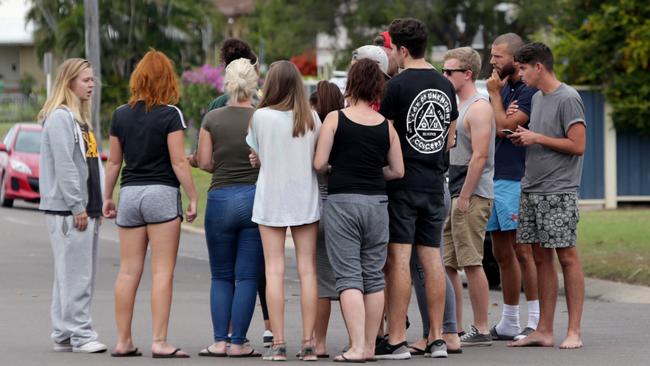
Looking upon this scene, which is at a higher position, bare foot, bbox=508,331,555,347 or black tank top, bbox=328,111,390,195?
black tank top, bbox=328,111,390,195

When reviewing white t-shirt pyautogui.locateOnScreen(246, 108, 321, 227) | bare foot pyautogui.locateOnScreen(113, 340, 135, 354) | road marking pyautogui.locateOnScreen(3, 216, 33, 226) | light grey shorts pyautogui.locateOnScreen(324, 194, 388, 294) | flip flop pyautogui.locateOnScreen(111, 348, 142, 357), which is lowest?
→ flip flop pyautogui.locateOnScreen(111, 348, 142, 357)

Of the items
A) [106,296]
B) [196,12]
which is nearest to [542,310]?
[106,296]

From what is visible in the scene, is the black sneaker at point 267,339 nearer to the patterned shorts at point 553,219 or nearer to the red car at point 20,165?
the patterned shorts at point 553,219

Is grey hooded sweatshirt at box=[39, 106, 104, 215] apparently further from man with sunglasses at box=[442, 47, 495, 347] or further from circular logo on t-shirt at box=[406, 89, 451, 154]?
man with sunglasses at box=[442, 47, 495, 347]

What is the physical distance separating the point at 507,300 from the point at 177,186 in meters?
2.67

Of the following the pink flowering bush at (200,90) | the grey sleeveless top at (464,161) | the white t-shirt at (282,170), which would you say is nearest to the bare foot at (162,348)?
the white t-shirt at (282,170)

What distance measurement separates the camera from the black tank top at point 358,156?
9.21m

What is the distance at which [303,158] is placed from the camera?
9.31 meters

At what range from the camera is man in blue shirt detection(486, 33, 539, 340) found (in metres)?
10.5

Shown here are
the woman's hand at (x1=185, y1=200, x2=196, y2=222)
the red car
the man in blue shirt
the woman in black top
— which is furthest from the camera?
the red car

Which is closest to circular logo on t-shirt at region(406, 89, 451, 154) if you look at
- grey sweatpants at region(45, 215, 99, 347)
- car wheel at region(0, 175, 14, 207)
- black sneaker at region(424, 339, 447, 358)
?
black sneaker at region(424, 339, 447, 358)

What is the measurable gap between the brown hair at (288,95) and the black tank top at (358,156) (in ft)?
0.72

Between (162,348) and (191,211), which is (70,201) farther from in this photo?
(162,348)

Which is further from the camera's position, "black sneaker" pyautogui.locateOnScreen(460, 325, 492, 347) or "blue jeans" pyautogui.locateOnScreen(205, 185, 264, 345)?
"black sneaker" pyautogui.locateOnScreen(460, 325, 492, 347)
